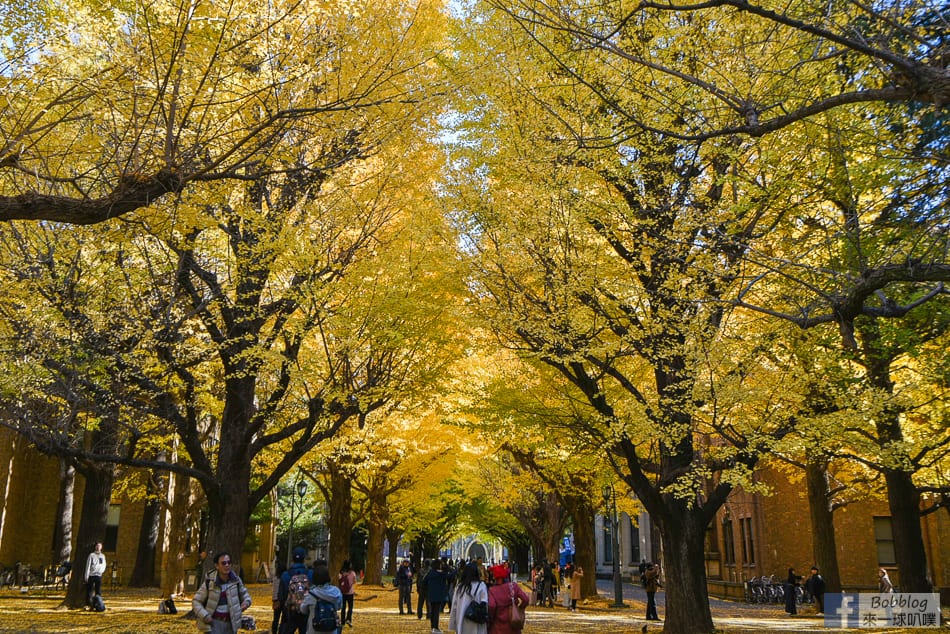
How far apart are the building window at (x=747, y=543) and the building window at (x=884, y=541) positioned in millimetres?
4906

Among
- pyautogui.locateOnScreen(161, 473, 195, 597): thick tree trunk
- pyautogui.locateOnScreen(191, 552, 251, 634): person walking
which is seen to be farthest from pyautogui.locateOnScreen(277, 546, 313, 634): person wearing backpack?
pyautogui.locateOnScreen(161, 473, 195, 597): thick tree trunk

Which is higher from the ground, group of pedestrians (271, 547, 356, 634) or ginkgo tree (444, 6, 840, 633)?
ginkgo tree (444, 6, 840, 633)

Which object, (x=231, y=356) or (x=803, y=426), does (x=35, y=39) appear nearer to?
(x=231, y=356)

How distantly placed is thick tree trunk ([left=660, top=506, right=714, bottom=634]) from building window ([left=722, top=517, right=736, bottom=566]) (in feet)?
80.5

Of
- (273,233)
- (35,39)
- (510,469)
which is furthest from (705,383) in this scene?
(510,469)

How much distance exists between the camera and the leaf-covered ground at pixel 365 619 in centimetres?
1545

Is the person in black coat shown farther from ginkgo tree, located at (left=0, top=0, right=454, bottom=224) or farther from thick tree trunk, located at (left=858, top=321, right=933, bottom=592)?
ginkgo tree, located at (left=0, top=0, right=454, bottom=224)

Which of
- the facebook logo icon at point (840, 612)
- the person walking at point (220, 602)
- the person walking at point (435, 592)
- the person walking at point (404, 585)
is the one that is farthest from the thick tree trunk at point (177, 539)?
the facebook logo icon at point (840, 612)

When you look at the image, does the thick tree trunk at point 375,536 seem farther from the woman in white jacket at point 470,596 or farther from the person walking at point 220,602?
the person walking at point 220,602

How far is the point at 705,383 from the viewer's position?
12.6m

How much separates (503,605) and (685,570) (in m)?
6.58

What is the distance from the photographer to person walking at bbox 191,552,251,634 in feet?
25.8

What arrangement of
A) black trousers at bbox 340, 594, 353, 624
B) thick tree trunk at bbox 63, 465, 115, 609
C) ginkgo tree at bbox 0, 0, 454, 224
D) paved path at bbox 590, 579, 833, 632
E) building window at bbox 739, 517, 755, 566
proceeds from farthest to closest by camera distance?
building window at bbox 739, 517, 755, 566 < thick tree trunk at bbox 63, 465, 115, 609 < paved path at bbox 590, 579, 833, 632 < black trousers at bbox 340, 594, 353, 624 < ginkgo tree at bbox 0, 0, 454, 224

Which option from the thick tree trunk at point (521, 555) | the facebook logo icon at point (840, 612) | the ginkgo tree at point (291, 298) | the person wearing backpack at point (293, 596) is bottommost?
the thick tree trunk at point (521, 555)
